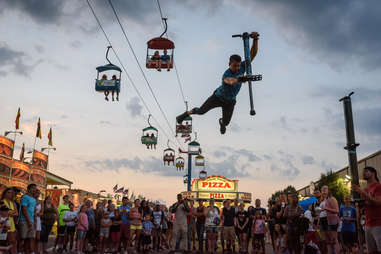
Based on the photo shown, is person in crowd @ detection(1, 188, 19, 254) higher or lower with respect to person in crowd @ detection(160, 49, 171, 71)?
lower

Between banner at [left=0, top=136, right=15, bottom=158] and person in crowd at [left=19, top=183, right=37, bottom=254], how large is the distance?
2171 cm

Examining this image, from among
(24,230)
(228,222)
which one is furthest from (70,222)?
(228,222)

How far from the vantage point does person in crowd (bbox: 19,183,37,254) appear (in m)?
7.85

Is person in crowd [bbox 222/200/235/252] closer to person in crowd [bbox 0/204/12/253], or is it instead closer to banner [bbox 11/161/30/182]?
person in crowd [bbox 0/204/12/253]

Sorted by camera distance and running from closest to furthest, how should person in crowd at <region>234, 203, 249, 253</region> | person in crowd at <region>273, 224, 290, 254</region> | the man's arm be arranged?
the man's arm → person in crowd at <region>273, 224, 290, 254</region> → person in crowd at <region>234, 203, 249, 253</region>

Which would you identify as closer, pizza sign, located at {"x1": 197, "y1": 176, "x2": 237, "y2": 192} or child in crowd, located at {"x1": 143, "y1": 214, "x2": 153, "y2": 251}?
child in crowd, located at {"x1": 143, "y1": 214, "x2": 153, "y2": 251}

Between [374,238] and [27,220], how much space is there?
22.1ft

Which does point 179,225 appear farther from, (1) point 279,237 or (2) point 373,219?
(2) point 373,219

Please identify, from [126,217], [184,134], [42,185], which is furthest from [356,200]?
[42,185]

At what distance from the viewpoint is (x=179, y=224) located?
11578mm

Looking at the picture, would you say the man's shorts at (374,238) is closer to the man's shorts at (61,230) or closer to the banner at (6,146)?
the man's shorts at (61,230)

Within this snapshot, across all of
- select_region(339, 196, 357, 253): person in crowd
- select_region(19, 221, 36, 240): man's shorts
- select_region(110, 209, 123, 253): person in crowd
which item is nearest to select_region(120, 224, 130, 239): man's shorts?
select_region(110, 209, 123, 253): person in crowd

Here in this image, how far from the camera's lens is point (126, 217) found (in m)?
11.5

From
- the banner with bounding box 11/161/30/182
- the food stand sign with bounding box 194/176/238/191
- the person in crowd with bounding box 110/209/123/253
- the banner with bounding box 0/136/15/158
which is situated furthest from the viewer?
the food stand sign with bounding box 194/176/238/191
